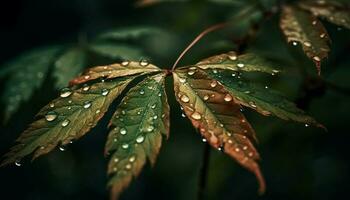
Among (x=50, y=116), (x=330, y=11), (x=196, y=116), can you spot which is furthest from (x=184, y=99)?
(x=330, y=11)

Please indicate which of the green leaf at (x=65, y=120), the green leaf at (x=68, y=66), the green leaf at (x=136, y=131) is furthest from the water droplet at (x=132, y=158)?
the green leaf at (x=68, y=66)

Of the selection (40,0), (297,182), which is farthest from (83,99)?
(40,0)

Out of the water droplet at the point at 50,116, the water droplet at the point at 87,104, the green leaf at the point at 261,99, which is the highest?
the water droplet at the point at 87,104

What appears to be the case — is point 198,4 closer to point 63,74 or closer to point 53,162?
point 63,74

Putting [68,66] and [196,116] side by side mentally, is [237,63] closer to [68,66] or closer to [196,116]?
[196,116]

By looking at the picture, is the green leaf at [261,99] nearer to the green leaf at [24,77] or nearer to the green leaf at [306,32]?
the green leaf at [306,32]

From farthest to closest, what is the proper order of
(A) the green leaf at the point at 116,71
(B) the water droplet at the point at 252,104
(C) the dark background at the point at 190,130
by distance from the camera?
(C) the dark background at the point at 190,130, (A) the green leaf at the point at 116,71, (B) the water droplet at the point at 252,104

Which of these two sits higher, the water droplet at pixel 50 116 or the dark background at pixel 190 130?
the water droplet at pixel 50 116
